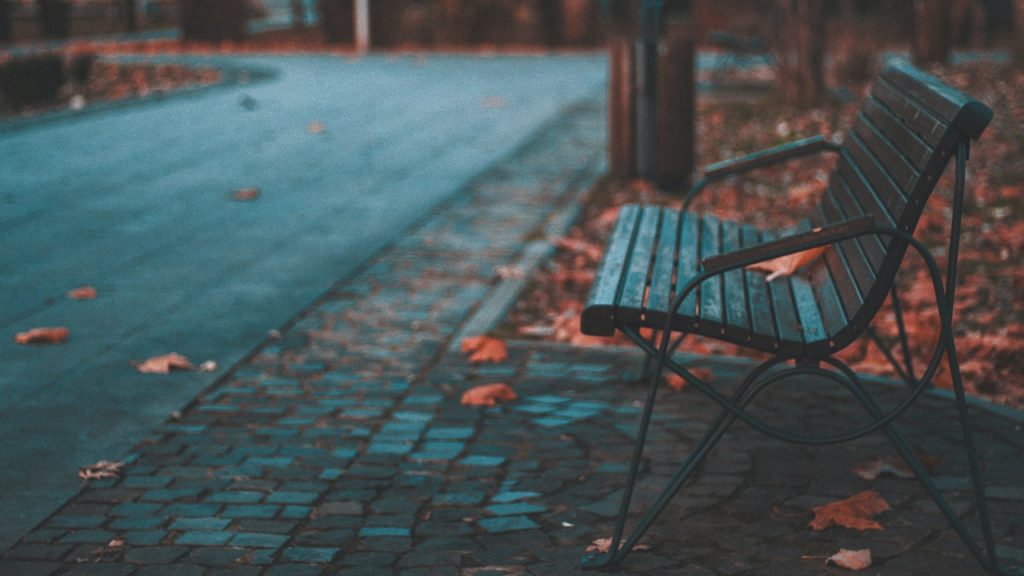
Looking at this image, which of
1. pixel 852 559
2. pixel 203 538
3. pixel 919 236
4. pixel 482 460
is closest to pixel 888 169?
pixel 852 559

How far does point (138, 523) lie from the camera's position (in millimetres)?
3791

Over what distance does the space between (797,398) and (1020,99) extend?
9.59m

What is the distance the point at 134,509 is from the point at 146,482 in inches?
8.8

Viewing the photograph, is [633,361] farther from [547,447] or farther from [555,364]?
[547,447]

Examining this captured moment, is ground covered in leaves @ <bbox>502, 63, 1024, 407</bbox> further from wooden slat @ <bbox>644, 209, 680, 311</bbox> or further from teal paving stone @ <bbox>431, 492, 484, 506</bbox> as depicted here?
teal paving stone @ <bbox>431, 492, 484, 506</bbox>

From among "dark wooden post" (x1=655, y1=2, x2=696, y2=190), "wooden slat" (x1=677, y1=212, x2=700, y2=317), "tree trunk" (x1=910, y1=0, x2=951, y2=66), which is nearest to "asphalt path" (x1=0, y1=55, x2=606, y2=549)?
"dark wooden post" (x1=655, y1=2, x2=696, y2=190)

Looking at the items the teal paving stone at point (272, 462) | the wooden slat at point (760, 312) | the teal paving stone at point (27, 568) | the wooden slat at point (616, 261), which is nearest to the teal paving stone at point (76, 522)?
the teal paving stone at point (27, 568)

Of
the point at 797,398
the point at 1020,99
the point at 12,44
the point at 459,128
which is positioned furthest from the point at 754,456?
the point at 12,44

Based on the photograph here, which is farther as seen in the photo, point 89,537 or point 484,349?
point 484,349

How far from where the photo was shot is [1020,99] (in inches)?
527

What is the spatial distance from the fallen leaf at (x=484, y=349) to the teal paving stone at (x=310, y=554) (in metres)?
1.86

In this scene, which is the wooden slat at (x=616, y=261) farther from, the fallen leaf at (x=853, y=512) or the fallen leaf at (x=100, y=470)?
the fallen leaf at (x=100, y=470)

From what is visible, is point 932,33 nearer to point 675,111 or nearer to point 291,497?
point 675,111

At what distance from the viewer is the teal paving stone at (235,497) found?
3.95 meters
